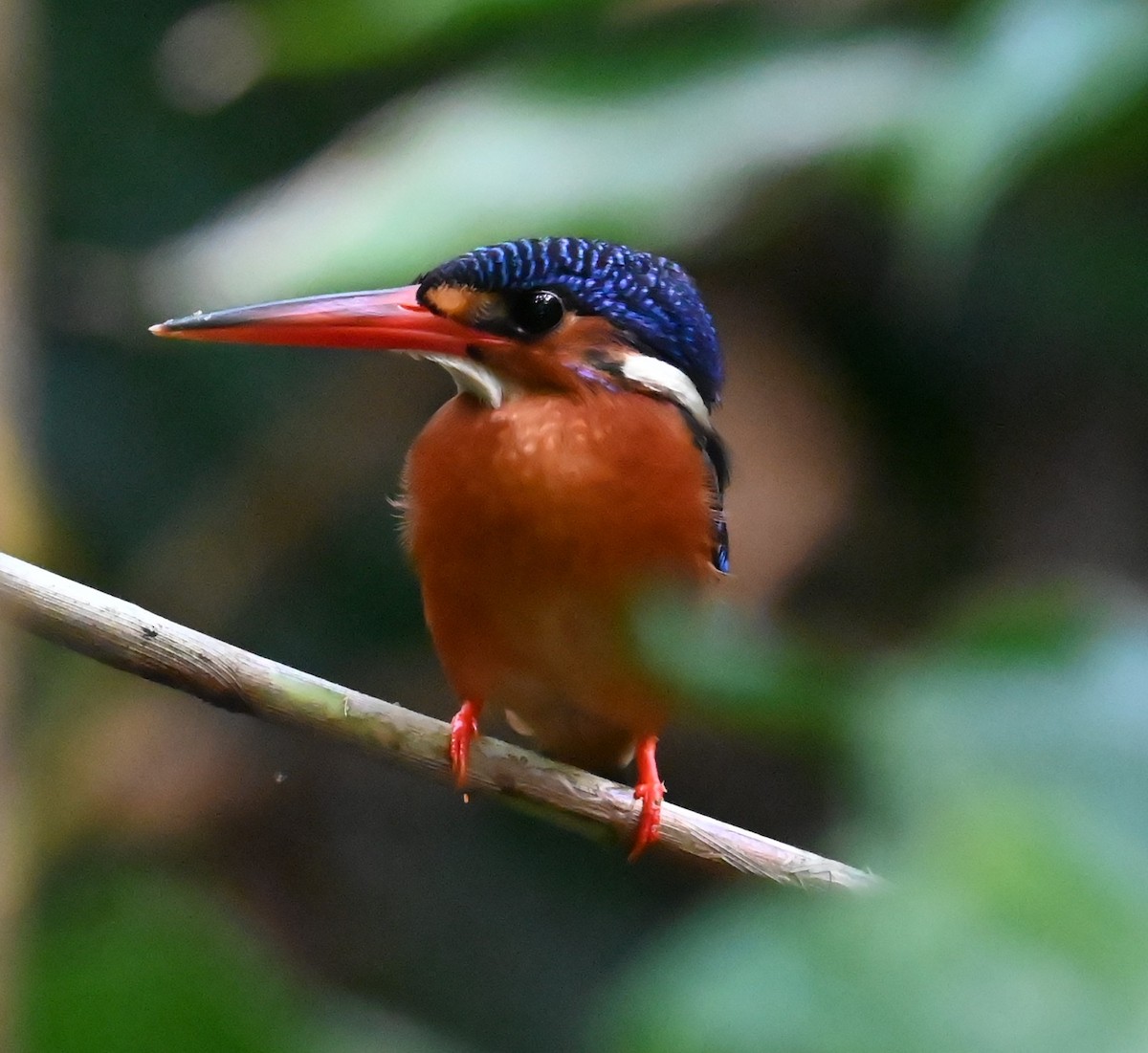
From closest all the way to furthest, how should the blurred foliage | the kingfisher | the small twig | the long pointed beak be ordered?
the blurred foliage → the small twig → the long pointed beak → the kingfisher

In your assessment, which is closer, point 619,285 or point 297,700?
point 297,700

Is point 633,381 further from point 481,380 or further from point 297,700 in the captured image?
point 297,700

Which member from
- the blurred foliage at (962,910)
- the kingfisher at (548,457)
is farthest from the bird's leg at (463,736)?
the blurred foliage at (962,910)

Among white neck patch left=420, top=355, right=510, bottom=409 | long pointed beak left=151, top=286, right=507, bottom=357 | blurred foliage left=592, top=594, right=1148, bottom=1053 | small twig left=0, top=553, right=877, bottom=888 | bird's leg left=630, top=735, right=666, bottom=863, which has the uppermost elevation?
blurred foliage left=592, top=594, right=1148, bottom=1053

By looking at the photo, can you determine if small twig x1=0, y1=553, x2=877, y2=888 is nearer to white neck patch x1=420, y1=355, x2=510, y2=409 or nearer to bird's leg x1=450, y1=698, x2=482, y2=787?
bird's leg x1=450, y1=698, x2=482, y2=787

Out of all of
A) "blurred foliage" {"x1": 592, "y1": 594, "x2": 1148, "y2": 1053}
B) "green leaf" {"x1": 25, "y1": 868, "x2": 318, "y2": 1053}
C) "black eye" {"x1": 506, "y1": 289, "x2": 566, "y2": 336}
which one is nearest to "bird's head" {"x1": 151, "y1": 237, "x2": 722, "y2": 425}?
"black eye" {"x1": 506, "y1": 289, "x2": 566, "y2": 336}

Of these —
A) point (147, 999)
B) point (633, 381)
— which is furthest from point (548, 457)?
point (147, 999)
